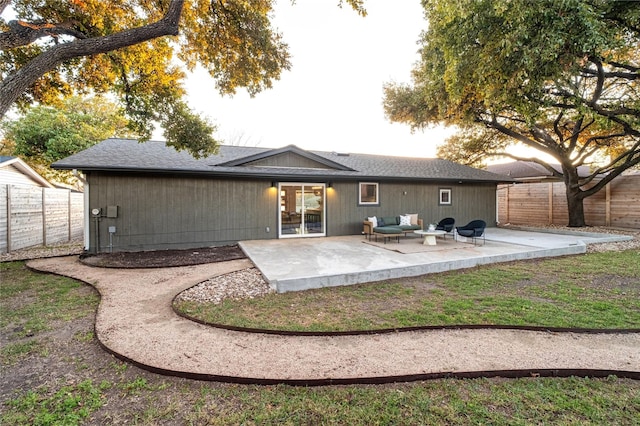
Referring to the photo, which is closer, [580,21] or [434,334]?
[434,334]

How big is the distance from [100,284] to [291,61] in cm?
675

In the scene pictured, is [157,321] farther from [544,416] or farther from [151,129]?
[151,129]

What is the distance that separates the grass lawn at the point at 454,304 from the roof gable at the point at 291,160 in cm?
584

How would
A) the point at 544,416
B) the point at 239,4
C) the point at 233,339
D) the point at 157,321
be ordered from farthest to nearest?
the point at 239,4
the point at 157,321
the point at 233,339
the point at 544,416

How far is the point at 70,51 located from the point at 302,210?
676 cm

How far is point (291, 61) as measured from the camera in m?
7.67

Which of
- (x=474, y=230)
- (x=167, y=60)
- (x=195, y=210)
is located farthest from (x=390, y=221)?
(x=167, y=60)

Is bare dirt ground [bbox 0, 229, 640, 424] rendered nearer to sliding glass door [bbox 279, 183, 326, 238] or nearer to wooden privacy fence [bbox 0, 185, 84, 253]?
wooden privacy fence [bbox 0, 185, 84, 253]

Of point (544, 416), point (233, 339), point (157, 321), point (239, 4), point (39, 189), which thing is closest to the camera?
point (544, 416)

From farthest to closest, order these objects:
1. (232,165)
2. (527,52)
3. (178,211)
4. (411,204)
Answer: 1. (411,204)
2. (232,165)
3. (178,211)
4. (527,52)

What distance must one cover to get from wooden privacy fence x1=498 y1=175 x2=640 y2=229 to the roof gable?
1050cm

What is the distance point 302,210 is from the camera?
986cm

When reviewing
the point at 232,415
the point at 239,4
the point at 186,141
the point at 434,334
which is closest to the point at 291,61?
the point at 239,4

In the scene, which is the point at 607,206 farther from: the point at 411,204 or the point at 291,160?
the point at 291,160
